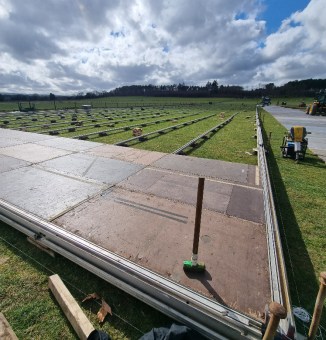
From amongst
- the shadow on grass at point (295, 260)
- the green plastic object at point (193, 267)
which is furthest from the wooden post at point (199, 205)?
the shadow on grass at point (295, 260)

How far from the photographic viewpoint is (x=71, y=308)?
2.25 m

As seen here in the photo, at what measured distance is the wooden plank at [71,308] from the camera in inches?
80.5

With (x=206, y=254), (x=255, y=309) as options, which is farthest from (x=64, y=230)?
(x=255, y=309)

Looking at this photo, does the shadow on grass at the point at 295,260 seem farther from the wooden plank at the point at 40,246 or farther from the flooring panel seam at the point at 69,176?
the flooring panel seam at the point at 69,176

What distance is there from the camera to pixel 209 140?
11156mm

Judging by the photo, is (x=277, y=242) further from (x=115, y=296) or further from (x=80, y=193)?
(x=80, y=193)

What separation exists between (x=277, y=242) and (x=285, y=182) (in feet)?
11.3

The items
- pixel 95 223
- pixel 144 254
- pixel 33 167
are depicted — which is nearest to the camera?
pixel 144 254

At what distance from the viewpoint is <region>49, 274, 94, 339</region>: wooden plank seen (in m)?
2.04

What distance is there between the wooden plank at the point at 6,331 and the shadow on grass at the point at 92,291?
1.29 ft

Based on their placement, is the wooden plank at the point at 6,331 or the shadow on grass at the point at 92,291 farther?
the shadow on grass at the point at 92,291

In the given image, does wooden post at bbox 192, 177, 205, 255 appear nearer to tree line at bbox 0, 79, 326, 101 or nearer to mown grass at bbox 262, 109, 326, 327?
mown grass at bbox 262, 109, 326, 327

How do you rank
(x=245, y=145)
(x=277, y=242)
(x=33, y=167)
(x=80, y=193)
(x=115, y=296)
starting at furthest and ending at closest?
(x=245, y=145)
(x=33, y=167)
(x=80, y=193)
(x=277, y=242)
(x=115, y=296)


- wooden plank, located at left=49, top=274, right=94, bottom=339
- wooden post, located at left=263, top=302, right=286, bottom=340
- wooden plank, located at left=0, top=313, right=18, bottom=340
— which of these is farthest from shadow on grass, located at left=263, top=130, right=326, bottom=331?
wooden plank, located at left=0, top=313, right=18, bottom=340
